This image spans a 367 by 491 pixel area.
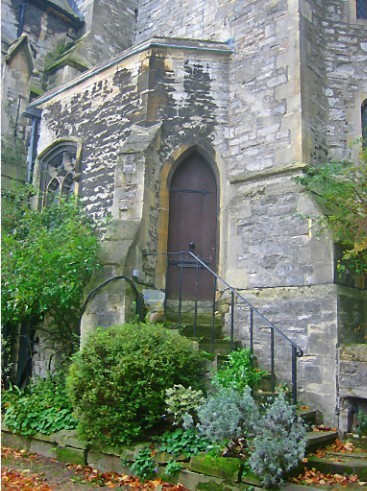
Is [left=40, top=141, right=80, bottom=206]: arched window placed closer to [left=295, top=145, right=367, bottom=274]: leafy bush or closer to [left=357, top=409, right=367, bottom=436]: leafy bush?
[left=295, top=145, right=367, bottom=274]: leafy bush

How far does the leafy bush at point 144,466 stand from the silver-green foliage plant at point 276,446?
1.20 meters

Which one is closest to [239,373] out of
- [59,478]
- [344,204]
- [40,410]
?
[59,478]

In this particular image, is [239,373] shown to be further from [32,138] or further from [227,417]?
[32,138]

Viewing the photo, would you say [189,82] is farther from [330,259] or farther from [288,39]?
[330,259]

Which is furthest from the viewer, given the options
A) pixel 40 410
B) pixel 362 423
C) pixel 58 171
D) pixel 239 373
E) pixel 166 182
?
pixel 58 171

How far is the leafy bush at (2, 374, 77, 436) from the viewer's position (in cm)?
693

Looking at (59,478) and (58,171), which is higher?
(58,171)

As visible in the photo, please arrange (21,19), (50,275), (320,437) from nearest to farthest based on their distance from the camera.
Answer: (320,437), (50,275), (21,19)

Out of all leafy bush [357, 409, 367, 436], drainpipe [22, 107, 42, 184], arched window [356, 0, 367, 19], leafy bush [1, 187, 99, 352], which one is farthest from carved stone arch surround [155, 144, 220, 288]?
drainpipe [22, 107, 42, 184]

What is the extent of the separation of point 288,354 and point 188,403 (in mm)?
2388

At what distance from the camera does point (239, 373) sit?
6.79m

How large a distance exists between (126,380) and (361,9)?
29.3 feet

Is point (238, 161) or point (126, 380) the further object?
point (238, 161)

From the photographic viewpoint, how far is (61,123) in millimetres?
12016
